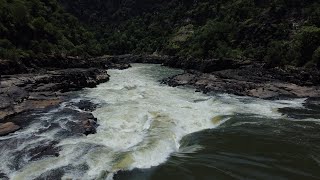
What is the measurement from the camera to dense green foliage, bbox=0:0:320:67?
239 feet

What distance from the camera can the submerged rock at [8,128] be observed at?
96.1 feet

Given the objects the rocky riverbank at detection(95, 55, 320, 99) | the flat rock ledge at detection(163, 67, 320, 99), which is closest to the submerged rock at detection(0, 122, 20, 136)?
the flat rock ledge at detection(163, 67, 320, 99)

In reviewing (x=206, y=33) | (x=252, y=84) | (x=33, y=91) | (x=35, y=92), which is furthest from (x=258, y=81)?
(x=206, y=33)

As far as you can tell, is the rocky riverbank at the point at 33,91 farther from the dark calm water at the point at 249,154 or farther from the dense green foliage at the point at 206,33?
the dark calm water at the point at 249,154

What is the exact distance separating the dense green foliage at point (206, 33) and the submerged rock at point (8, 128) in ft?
108

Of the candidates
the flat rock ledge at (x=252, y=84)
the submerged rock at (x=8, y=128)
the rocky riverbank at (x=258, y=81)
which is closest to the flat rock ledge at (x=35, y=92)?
the submerged rock at (x=8, y=128)

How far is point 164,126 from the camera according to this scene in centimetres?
3262

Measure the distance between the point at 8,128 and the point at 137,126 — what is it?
10.3 m

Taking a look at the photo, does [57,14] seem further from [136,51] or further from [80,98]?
[80,98]

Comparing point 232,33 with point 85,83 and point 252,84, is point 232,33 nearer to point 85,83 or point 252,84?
point 252,84

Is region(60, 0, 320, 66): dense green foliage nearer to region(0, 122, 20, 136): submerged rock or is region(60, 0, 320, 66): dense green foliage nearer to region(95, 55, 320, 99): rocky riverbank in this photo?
region(95, 55, 320, 99): rocky riverbank

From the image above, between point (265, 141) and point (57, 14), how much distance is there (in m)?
103

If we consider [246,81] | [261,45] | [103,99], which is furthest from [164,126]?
[261,45]

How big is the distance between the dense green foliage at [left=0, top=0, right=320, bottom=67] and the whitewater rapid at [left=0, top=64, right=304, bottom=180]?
81.7 ft
